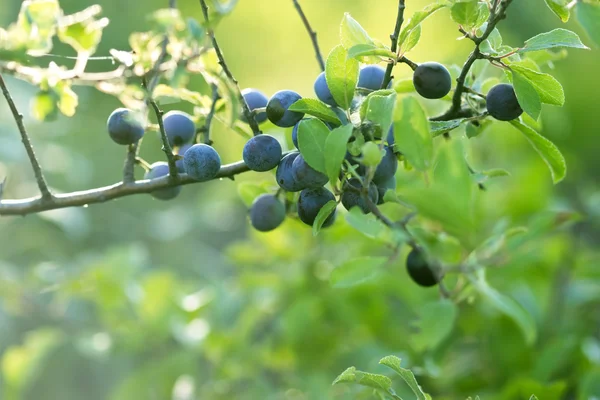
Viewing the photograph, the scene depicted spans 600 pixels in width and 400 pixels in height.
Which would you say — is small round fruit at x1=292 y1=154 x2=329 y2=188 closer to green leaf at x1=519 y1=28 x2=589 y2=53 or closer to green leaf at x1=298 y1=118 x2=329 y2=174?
green leaf at x1=298 y1=118 x2=329 y2=174

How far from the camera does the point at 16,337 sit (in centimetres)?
214

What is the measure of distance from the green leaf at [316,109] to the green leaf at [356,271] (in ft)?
0.47

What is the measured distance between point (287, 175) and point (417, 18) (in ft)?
0.47

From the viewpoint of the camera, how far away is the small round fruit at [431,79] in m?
0.50

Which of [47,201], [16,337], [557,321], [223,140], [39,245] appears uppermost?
[47,201]

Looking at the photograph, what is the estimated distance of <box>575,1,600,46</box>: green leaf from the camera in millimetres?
440

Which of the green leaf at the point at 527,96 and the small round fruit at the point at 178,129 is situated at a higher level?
the green leaf at the point at 527,96

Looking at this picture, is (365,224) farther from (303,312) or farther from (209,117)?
(303,312)

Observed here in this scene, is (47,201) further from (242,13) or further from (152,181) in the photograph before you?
(242,13)

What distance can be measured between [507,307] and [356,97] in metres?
0.30

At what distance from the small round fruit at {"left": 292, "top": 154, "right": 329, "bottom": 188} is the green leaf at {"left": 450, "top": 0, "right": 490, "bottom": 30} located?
143 mm

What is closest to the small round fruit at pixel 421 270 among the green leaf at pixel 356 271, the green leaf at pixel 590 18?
the green leaf at pixel 356 271

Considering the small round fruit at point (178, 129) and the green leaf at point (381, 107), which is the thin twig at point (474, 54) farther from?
the small round fruit at point (178, 129)

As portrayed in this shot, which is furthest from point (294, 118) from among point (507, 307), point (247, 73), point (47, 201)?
point (247, 73)
